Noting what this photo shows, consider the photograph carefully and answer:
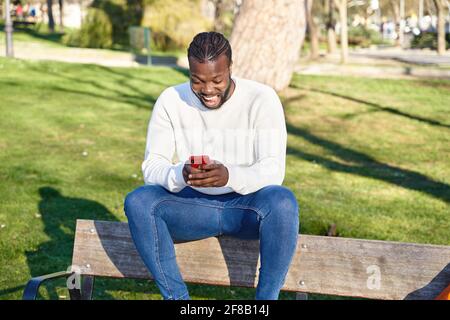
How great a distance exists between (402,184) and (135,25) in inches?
743

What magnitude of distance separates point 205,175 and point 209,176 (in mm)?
18

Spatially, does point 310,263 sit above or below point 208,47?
below

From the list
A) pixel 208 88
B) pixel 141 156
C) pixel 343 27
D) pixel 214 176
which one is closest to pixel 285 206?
pixel 214 176

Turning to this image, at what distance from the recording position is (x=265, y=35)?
557 inches

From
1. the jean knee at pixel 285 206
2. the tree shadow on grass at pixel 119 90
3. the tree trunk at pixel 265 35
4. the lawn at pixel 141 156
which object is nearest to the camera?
the jean knee at pixel 285 206

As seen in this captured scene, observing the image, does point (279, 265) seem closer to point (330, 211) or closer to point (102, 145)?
point (330, 211)

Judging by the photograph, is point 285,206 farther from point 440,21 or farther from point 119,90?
point 440,21

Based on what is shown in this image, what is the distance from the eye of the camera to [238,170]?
3.49 metres

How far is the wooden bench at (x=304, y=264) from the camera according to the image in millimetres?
3514

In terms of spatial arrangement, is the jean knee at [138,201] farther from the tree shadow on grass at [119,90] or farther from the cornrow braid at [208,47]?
the tree shadow on grass at [119,90]

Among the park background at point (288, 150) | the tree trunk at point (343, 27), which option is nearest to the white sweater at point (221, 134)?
the park background at point (288, 150)

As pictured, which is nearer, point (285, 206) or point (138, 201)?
point (285, 206)

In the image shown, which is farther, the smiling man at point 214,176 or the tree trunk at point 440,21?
the tree trunk at point 440,21

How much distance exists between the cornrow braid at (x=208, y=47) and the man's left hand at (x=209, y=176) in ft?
1.60
